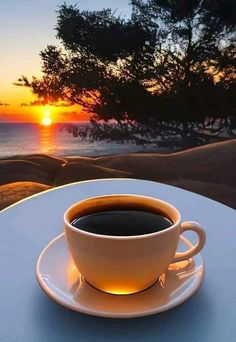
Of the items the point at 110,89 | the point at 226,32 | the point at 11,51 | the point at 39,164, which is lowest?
the point at 39,164

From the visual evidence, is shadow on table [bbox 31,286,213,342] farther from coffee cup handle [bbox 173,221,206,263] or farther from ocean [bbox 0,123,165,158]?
ocean [bbox 0,123,165,158]

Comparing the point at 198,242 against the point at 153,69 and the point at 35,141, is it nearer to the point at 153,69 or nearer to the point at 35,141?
the point at 35,141

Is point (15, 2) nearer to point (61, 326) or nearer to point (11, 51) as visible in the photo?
point (11, 51)

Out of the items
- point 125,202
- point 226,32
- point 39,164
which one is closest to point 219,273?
point 125,202

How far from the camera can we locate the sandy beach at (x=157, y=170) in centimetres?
229

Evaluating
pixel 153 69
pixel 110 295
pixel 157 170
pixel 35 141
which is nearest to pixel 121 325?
pixel 110 295

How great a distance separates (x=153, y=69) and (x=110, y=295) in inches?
130

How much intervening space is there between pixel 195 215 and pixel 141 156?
179 cm

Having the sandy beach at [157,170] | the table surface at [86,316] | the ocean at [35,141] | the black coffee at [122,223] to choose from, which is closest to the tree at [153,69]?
the ocean at [35,141]

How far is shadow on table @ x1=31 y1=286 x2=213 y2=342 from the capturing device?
1.31 ft

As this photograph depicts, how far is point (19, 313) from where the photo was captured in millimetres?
434

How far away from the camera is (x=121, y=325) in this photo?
41cm

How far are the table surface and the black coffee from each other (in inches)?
3.4

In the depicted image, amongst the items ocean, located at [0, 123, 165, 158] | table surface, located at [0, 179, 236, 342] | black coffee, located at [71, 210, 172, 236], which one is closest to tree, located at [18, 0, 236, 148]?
ocean, located at [0, 123, 165, 158]
